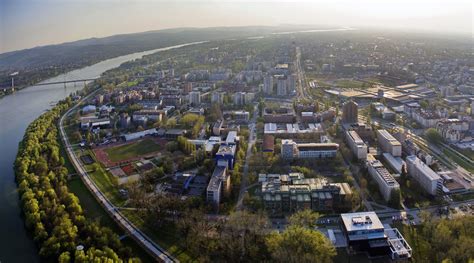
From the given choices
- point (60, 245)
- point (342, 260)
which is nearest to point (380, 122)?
point (342, 260)

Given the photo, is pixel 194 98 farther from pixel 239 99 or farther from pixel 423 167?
pixel 423 167

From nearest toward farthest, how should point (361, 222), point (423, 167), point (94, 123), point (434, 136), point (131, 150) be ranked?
point (361, 222)
point (423, 167)
point (434, 136)
point (131, 150)
point (94, 123)

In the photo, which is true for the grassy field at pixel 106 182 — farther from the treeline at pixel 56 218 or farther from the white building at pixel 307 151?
the white building at pixel 307 151

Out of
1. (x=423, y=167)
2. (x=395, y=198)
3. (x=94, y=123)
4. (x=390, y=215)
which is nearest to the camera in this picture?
(x=390, y=215)

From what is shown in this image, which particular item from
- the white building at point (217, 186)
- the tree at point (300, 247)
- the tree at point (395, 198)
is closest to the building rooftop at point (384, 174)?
the tree at point (395, 198)

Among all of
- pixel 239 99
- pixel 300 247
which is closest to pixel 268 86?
pixel 239 99

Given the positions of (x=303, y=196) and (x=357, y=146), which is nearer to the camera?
(x=303, y=196)

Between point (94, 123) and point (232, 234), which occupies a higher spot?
point (94, 123)
